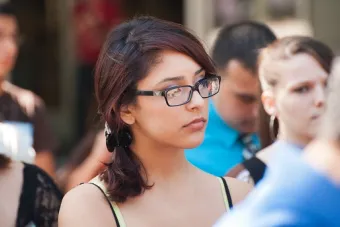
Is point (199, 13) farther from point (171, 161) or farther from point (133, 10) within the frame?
point (171, 161)

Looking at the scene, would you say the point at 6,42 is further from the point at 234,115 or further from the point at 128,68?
the point at 128,68

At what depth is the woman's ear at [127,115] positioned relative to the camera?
2848 millimetres

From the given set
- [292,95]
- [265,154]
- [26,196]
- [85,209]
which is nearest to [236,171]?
[265,154]

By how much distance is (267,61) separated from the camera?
3787 millimetres

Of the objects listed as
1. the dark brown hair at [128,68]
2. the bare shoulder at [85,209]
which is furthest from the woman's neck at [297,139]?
the bare shoulder at [85,209]

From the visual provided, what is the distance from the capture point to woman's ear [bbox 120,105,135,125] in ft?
9.34

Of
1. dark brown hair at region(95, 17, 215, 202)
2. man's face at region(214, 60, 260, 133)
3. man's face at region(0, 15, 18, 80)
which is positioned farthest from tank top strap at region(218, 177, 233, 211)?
man's face at region(0, 15, 18, 80)

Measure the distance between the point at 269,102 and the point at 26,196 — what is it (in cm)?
109

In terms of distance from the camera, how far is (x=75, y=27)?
10.4 meters

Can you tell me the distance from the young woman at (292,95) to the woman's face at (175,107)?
2.29 ft

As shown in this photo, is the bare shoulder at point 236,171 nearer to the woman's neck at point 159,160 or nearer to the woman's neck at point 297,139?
the woman's neck at point 297,139

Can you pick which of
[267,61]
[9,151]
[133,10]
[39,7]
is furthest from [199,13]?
[9,151]

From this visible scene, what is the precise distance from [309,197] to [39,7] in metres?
9.94

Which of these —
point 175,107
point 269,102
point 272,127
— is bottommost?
point 272,127
